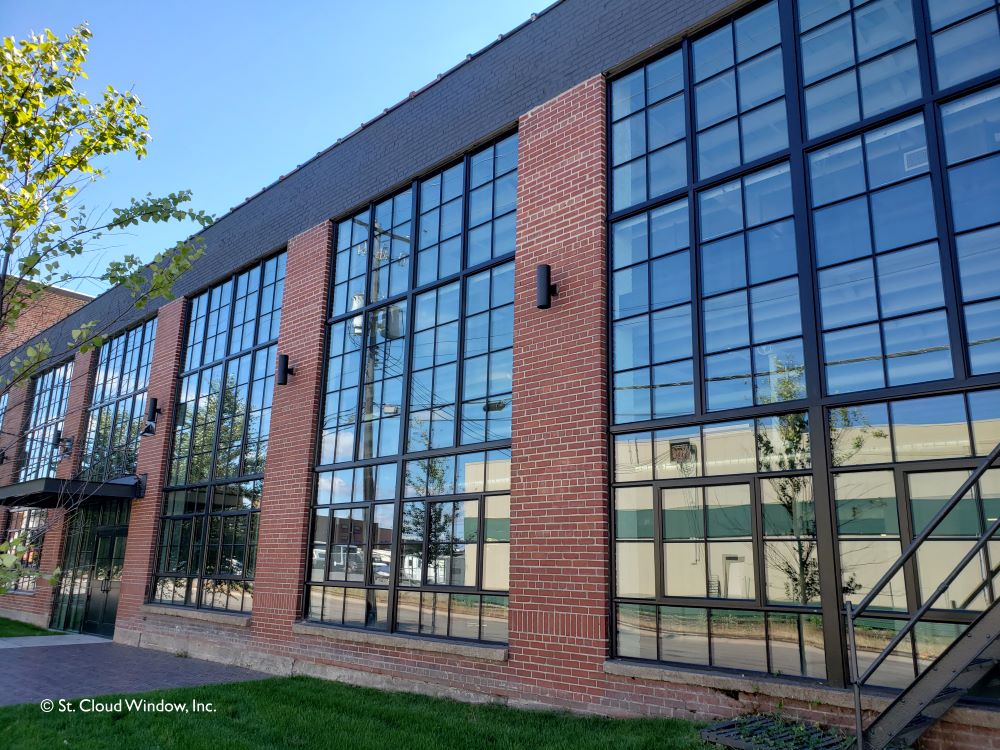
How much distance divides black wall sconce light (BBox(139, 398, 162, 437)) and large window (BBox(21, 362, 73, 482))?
18.1 ft

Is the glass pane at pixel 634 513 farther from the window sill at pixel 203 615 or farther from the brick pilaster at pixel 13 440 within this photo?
the brick pilaster at pixel 13 440

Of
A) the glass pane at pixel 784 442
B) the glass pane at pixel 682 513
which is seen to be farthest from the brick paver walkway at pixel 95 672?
the glass pane at pixel 784 442

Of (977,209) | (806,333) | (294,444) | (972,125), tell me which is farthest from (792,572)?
(294,444)

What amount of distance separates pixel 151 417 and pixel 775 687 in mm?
13508

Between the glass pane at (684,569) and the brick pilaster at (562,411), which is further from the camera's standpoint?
the brick pilaster at (562,411)

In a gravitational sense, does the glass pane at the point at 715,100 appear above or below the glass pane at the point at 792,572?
above

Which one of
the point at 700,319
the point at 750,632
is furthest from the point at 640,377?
the point at 750,632

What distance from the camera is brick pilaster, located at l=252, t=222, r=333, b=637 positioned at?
36.7ft

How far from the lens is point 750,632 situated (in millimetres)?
6277

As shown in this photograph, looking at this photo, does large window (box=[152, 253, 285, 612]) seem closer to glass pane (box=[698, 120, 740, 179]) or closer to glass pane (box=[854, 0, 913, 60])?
glass pane (box=[698, 120, 740, 179])

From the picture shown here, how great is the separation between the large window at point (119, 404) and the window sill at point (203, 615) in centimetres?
371

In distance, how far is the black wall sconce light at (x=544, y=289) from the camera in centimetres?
834

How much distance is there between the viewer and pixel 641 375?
7641 millimetres

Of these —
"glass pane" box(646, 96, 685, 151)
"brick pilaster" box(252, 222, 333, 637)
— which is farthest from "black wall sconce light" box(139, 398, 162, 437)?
"glass pane" box(646, 96, 685, 151)
